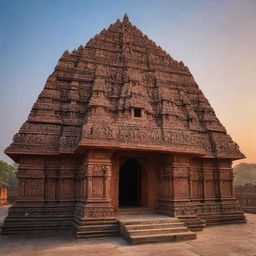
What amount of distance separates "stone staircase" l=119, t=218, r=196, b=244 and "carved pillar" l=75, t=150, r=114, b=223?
863mm

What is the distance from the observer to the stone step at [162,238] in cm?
834

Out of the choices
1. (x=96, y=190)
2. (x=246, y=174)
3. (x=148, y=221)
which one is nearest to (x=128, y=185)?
(x=96, y=190)

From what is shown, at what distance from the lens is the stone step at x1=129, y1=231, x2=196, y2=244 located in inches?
328

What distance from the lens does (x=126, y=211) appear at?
11578 millimetres

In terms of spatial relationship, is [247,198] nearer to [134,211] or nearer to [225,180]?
[225,180]

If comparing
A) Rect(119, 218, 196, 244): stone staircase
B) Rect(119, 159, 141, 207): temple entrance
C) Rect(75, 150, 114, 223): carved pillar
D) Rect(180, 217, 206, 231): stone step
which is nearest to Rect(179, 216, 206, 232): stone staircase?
Rect(180, 217, 206, 231): stone step

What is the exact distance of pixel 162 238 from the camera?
870 centimetres

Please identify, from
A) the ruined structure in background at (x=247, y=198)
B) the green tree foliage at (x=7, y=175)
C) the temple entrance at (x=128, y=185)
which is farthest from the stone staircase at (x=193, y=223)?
the green tree foliage at (x=7, y=175)

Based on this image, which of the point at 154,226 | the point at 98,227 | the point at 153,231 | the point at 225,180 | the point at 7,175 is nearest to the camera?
the point at 153,231

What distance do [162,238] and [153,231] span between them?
1.37 ft

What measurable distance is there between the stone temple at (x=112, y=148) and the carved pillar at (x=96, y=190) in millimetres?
38

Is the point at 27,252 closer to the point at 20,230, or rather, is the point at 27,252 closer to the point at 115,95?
the point at 20,230

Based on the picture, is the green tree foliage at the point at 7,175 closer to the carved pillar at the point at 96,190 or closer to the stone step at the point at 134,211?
the stone step at the point at 134,211

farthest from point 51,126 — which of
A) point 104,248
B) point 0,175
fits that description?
point 0,175
